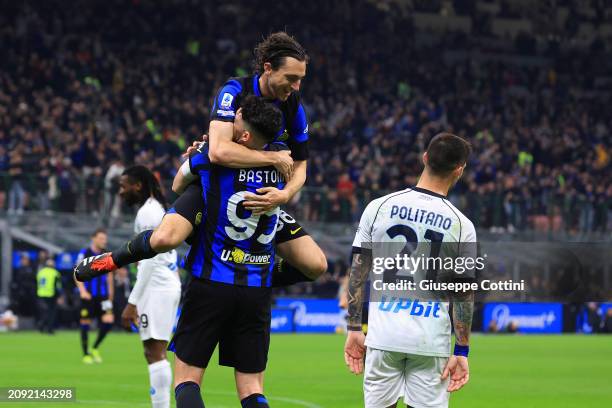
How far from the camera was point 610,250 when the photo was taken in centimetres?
3112

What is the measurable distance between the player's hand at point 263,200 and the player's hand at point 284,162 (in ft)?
0.49

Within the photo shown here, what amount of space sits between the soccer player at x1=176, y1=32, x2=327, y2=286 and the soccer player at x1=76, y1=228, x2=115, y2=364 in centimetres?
1103

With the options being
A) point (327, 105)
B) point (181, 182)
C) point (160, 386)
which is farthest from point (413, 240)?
point (327, 105)

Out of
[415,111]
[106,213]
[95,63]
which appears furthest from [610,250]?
[95,63]

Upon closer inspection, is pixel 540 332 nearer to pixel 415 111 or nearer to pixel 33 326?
pixel 415 111

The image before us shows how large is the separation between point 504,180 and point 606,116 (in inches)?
398

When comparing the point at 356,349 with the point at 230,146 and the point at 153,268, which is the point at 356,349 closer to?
the point at 230,146

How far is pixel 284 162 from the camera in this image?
269 inches

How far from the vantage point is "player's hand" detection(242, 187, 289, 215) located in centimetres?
667

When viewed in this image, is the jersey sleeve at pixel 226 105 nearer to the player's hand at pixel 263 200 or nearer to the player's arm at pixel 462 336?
the player's hand at pixel 263 200

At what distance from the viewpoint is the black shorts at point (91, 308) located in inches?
754

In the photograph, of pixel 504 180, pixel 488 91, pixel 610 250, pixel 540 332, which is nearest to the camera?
pixel 610 250
